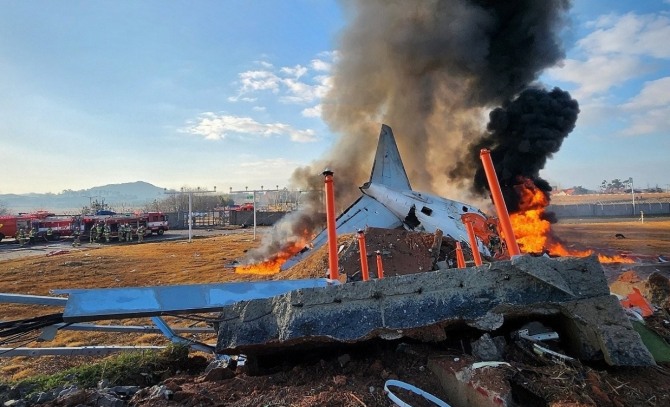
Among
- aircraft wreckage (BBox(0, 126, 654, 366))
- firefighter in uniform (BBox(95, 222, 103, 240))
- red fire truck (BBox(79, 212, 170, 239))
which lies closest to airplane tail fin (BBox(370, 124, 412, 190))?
aircraft wreckage (BBox(0, 126, 654, 366))

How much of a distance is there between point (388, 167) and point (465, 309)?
13310 millimetres

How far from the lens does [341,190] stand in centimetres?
1964

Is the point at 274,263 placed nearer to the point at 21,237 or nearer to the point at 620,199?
the point at 21,237

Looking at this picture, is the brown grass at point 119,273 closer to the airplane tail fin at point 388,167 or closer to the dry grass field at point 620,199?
the airplane tail fin at point 388,167

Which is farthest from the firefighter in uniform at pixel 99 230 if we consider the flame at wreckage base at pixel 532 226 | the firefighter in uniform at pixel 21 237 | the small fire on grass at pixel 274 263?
the flame at wreckage base at pixel 532 226

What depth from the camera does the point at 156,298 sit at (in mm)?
3492

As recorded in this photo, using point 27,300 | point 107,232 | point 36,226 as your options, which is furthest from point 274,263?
point 36,226

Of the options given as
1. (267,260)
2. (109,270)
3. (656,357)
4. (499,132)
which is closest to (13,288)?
(109,270)

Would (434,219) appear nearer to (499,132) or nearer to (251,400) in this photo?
(499,132)

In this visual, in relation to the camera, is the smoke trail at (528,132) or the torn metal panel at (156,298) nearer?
the torn metal panel at (156,298)

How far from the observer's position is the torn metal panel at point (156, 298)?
325 cm

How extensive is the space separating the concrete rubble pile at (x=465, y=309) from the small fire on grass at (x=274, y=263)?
1149 centimetres

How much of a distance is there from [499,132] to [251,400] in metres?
18.4

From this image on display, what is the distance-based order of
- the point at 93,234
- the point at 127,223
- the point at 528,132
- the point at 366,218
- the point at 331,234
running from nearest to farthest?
the point at 331,234 < the point at 366,218 < the point at 528,132 < the point at 93,234 < the point at 127,223
